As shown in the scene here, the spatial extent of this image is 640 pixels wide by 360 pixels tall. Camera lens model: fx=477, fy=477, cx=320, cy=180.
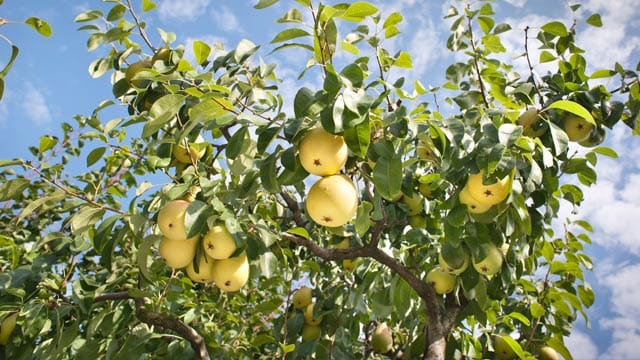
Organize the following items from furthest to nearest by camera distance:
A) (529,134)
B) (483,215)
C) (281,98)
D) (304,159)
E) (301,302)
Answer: (301,302)
(529,134)
(483,215)
(281,98)
(304,159)

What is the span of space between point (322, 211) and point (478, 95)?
1.35 meters

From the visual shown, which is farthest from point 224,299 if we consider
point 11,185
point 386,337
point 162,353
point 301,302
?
point 11,185

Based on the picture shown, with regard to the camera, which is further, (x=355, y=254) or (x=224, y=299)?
(x=224, y=299)

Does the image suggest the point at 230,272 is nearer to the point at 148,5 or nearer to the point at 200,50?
the point at 200,50

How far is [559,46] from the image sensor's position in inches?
108

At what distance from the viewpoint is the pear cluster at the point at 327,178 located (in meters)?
1.62

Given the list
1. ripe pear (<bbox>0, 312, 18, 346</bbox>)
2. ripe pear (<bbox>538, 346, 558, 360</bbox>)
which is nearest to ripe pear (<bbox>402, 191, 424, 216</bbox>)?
ripe pear (<bbox>538, 346, 558, 360</bbox>)

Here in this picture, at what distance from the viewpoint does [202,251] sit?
2137 mm

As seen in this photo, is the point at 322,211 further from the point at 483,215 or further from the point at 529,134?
the point at 529,134

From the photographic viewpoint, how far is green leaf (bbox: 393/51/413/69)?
2.04 meters

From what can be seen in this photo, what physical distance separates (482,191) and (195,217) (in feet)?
3.74

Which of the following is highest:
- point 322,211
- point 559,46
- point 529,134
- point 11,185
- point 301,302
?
point 559,46

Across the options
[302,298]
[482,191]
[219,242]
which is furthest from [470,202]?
[302,298]

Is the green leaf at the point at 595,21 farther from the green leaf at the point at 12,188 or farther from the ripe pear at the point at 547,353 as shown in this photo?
the green leaf at the point at 12,188
